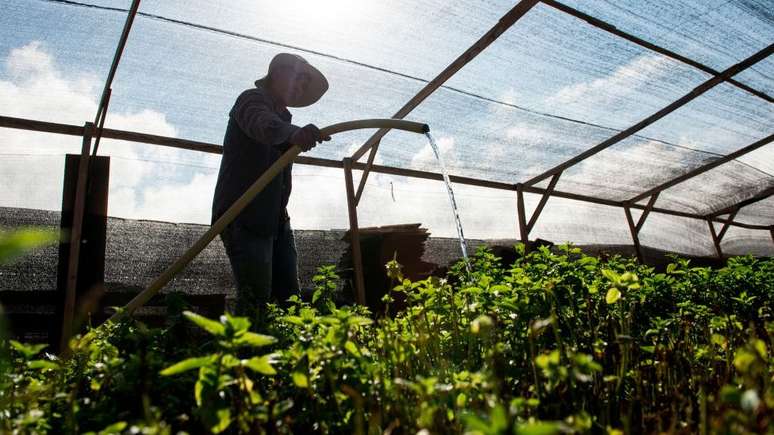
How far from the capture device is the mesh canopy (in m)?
3.61

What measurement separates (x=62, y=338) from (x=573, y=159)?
18.6 feet

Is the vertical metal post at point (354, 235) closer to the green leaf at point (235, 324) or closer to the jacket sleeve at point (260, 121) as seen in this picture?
the jacket sleeve at point (260, 121)

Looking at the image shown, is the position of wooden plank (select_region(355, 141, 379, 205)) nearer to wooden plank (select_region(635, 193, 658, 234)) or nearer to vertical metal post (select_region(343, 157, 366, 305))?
vertical metal post (select_region(343, 157, 366, 305))

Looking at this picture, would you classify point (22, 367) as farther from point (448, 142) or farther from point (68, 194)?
point (448, 142)

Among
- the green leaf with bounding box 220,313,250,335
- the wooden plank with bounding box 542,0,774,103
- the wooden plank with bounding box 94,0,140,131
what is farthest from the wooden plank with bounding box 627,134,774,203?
the green leaf with bounding box 220,313,250,335

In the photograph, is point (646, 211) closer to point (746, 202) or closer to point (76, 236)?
point (746, 202)

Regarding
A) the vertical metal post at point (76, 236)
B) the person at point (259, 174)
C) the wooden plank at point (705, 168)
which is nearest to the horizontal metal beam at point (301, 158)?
the vertical metal post at point (76, 236)

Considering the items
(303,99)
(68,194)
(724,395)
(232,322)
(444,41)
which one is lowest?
(724,395)

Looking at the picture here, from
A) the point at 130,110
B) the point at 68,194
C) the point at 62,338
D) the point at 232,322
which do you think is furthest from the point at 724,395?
the point at 130,110

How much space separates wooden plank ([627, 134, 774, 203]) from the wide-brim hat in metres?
5.96

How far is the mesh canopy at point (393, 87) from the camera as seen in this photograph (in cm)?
361

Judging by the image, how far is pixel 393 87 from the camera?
4.58m

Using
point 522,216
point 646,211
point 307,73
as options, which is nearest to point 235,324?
point 307,73

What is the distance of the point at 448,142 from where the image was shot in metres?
5.54
